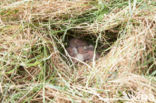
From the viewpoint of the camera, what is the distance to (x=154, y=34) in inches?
61.4

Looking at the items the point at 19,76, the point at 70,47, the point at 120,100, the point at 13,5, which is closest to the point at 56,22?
the point at 70,47

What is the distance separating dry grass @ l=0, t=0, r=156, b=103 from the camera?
137 cm

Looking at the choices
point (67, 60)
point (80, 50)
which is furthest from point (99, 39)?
point (67, 60)

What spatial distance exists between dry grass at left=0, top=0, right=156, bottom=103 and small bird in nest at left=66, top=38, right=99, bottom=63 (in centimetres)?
6

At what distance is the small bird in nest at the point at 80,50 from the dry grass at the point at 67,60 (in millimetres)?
58

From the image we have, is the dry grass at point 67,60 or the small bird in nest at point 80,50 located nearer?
the dry grass at point 67,60

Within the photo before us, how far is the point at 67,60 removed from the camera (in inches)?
66.2

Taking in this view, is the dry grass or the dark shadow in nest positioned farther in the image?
the dark shadow in nest

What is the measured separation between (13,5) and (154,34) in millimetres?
935

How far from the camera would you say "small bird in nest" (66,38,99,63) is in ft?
5.79

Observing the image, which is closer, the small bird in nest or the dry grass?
the dry grass

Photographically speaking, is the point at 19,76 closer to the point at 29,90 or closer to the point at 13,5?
the point at 29,90

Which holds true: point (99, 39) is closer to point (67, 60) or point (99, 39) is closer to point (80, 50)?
point (80, 50)

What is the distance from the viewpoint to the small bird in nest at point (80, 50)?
176 cm
